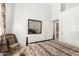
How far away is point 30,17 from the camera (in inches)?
71.4

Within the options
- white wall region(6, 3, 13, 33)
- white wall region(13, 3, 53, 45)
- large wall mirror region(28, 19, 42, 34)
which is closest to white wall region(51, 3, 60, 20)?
white wall region(13, 3, 53, 45)

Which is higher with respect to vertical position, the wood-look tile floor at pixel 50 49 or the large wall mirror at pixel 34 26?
the large wall mirror at pixel 34 26

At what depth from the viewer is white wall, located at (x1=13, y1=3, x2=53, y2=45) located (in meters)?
1.79

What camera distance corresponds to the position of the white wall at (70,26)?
5.66ft

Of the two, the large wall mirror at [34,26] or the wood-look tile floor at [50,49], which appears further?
the large wall mirror at [34,26]

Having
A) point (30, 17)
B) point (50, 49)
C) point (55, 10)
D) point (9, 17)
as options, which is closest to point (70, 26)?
point (55, 10)

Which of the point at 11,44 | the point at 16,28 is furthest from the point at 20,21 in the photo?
the point at 11,44

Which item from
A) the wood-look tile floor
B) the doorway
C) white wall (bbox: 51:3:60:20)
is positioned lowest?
the wood-look tile floor

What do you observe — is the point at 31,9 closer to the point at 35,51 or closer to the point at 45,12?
the point at 45,12

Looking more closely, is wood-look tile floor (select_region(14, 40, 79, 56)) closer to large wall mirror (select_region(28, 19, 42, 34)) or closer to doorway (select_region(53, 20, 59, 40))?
doorway (select_region(53, 20, 59, 40))

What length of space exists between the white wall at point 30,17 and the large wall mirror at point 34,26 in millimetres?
47

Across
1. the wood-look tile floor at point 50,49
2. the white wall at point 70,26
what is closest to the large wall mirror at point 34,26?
the wood-look tile floor at point 50,49

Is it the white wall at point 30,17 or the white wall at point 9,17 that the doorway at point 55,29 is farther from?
the white wall at point 9,17

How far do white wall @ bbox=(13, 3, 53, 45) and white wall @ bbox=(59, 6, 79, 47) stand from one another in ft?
0.61
